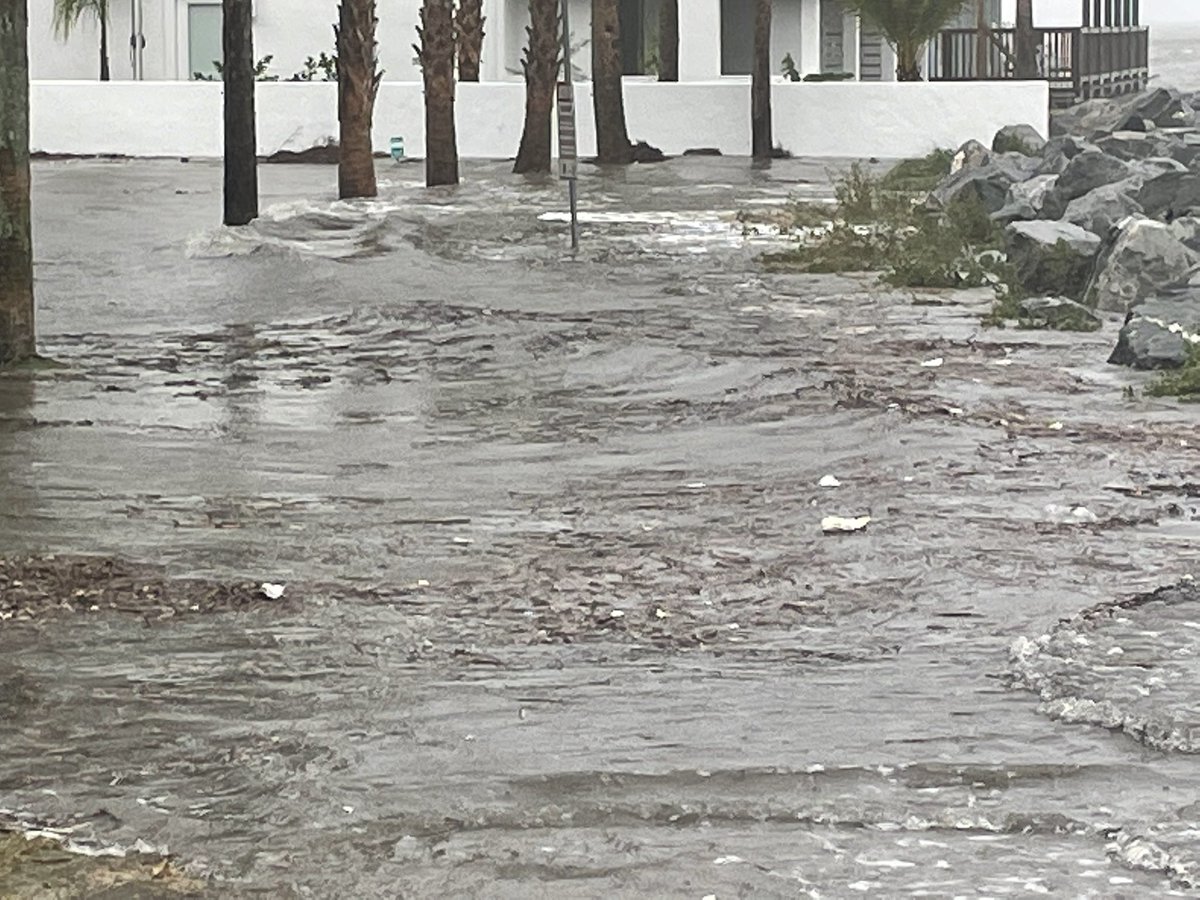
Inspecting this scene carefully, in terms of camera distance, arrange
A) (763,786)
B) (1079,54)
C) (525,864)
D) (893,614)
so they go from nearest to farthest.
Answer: (525,864) → (763,786) → (893,614) → (1079,54)

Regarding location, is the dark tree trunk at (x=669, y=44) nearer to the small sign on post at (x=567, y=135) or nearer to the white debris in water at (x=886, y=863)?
the small sign on post at (x=567, y=135)

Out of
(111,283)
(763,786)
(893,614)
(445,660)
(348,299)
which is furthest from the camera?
(111,283)

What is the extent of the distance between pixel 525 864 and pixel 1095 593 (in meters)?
3.19

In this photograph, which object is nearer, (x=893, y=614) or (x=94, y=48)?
(x=893, y=614)

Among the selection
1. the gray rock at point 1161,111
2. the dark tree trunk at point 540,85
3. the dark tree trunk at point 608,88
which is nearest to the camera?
the dark tree trunk at point 540,85

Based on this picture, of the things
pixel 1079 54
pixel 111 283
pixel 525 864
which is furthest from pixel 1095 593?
pixel 1079 54

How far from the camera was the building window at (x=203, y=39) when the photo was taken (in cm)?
4897

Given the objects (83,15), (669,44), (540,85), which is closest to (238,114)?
(540,85)

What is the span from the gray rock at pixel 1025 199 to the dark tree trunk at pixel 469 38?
18.2 meters

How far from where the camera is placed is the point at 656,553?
902 cm

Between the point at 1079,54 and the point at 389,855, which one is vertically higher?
the point at 1079,54

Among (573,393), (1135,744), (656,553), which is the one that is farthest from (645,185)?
(1135,744)

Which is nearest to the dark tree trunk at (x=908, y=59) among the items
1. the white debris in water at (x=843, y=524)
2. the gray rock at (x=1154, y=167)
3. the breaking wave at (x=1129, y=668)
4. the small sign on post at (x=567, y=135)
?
the gray rock at (x=1154, y=167)

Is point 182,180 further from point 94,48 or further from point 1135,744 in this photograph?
point 1135,744
